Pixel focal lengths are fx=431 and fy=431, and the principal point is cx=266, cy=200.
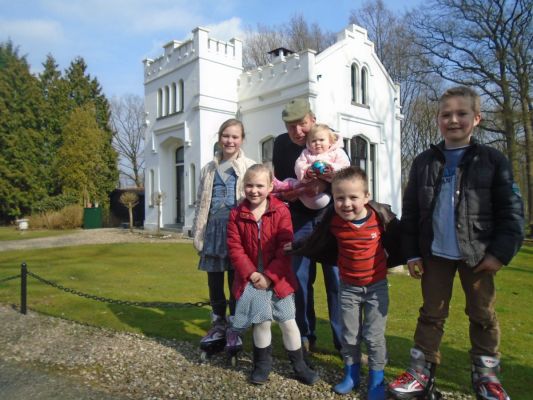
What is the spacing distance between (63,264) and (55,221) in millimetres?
14800

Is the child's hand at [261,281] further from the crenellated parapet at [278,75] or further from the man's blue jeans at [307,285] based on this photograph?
the crenellated parapet at [278,75]

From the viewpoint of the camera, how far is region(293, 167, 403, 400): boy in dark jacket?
3.07 meters

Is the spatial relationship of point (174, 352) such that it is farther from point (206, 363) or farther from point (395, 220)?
point (395, 220)

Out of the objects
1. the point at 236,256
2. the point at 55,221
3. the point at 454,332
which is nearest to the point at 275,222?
the point at 236,256

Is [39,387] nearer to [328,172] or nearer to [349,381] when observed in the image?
[349,381]

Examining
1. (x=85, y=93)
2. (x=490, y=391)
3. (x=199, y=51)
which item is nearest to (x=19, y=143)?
(x=85, y=93)

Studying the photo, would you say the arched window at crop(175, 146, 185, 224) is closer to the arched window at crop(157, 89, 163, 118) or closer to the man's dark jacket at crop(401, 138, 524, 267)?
the arched window at crop(157, 89, 163, 118)

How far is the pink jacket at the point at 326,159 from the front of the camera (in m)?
3.46

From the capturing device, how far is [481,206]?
9.23ft

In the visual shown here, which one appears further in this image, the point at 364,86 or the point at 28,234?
the point at 28,234

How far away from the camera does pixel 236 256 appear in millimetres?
3348

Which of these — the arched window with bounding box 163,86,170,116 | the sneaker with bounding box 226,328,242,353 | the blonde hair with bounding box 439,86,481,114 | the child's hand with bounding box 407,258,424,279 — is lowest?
the sneaker with bounding box 226,328,242,353

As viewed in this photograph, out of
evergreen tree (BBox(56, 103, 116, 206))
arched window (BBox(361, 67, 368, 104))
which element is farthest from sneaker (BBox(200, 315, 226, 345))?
evergreen tree (BBox(56, 103, 116, 206))

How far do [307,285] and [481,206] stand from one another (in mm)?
1633
